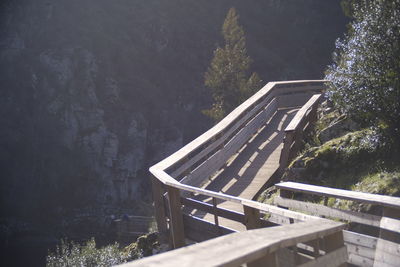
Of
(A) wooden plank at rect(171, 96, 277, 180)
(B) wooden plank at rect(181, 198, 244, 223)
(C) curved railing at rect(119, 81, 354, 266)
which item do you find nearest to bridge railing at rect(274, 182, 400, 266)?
(C) curved railing at rect(119, 81, 354, 266)

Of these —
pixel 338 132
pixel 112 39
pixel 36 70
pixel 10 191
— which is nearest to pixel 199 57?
pixel 112 39

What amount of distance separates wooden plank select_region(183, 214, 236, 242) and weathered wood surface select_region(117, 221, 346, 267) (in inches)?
114

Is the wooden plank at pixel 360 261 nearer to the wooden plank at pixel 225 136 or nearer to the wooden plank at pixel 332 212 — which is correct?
the wooden plank at pixel 332 212

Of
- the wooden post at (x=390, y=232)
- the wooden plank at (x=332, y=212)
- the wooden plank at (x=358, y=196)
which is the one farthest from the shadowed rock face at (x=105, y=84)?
the wooden post at (x=390, y=232)

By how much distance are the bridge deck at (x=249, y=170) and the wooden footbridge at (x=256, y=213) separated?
0.06 ft

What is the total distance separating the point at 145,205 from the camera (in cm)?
2622

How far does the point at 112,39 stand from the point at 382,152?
3123 centimetres

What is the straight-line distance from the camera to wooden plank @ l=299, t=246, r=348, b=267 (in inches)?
92.9

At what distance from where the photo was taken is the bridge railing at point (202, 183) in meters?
4.26

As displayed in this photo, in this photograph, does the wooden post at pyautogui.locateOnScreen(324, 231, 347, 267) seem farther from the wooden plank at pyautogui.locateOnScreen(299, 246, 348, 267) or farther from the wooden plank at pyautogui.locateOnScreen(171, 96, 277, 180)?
the wooden plank at pyautogui.locateOnScreen(171, 96, 277, 180)


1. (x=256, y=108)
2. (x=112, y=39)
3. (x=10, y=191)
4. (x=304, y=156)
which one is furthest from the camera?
(x=112, y=39)

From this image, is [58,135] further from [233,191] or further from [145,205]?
[233,191]

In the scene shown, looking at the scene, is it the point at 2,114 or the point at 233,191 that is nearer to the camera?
the point at 233,191

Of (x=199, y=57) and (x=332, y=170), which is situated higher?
(x=199, y=57)
